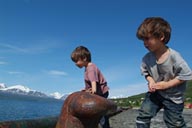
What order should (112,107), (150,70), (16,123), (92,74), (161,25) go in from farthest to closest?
(92,74), (150,70), (161,25), (16,123), (112,107)

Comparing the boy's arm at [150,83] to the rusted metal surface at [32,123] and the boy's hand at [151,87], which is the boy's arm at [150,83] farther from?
the rusted metal surface at [32,123]

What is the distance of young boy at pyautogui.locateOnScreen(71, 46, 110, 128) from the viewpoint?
21.3 ft

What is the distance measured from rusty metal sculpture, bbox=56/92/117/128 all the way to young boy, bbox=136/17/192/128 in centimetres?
205

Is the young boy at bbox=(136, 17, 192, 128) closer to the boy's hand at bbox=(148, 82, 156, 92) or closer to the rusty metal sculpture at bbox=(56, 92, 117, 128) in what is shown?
the boy's hand at bbox=(148, 82, 156, 92)

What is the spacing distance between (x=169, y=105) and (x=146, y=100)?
34cm

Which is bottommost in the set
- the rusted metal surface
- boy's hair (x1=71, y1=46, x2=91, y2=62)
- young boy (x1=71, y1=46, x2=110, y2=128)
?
the rusted metal surface

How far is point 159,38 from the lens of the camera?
15.7 feet

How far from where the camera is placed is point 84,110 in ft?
8.93

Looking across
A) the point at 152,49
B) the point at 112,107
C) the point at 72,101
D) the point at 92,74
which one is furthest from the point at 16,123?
the point at 92,74

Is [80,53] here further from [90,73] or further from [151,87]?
[151,87]

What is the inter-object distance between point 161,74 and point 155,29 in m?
0.61

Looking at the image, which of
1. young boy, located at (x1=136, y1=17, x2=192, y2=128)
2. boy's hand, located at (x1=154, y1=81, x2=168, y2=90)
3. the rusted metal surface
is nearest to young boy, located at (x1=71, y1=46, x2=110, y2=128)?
young boy, located at (x1=136, y1=17, x2=192, y2=128)

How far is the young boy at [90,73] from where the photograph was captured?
6500 millimetres

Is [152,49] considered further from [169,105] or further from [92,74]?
[92,74]
